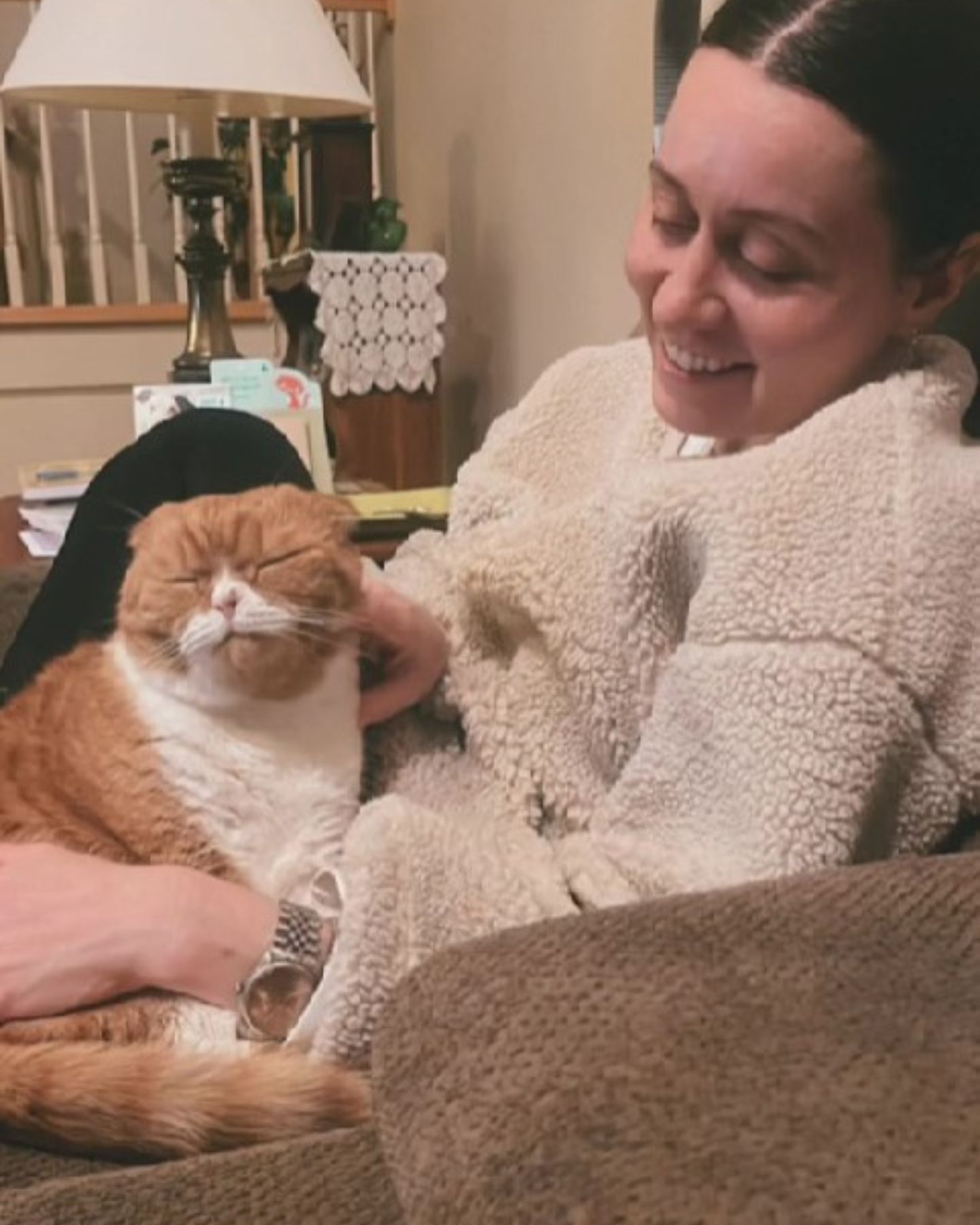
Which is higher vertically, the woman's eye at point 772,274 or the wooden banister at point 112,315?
the woman's eye at point 772,274

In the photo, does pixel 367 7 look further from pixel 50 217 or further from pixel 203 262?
pixel 203 262

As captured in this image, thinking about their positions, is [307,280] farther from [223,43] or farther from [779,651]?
[779,651]

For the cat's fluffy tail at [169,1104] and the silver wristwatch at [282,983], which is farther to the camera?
the silver wristwatch at [282,983]

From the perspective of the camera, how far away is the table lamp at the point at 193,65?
1788mm

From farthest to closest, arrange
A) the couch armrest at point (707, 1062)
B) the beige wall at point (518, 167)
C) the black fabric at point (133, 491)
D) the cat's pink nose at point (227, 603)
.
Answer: the beige wall at point (518, 167) < the black fabric at point (133, 491) < the cat's pink nose at point (227, 603) < the couch armrest at point (707, 1062)

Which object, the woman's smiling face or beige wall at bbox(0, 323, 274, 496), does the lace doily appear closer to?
beige wall at bbox(0, 323, 274, 496)

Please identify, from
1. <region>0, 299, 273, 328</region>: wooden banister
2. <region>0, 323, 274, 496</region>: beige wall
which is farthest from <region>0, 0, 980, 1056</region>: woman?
<region>0, 323, 274, 496</region>: beige wall

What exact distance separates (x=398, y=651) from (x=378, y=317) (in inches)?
52.8

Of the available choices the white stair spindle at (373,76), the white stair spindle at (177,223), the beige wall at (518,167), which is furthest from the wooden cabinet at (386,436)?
the white stair spindle at (373,76)

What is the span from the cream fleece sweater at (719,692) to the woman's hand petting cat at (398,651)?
0.25 ft

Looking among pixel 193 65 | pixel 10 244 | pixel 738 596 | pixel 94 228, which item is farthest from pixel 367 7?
pixel 738 596

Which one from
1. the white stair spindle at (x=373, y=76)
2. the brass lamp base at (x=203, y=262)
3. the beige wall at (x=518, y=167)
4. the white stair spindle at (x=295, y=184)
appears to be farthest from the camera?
the white stair spindle at (x=373, y=76)

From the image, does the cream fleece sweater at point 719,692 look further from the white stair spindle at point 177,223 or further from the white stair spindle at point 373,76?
the white stair spindle at point 373,76

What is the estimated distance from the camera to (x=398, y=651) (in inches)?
36.7
